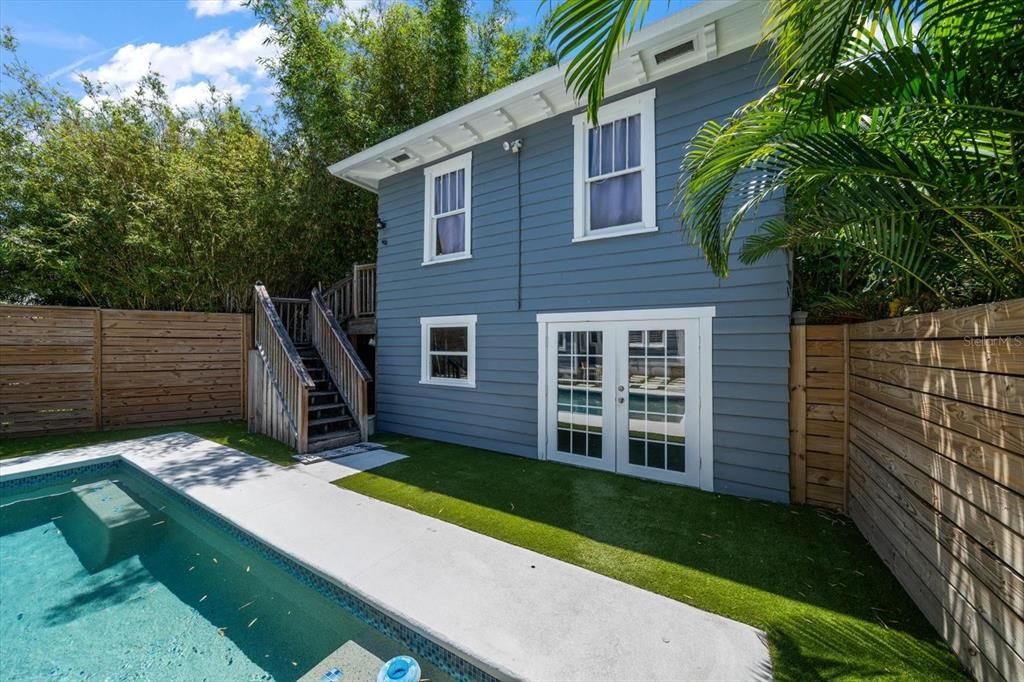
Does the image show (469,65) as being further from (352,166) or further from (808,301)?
(808,301)

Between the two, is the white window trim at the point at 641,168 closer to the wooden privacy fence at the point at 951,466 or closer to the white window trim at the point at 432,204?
the white window trim at the point at 432,204

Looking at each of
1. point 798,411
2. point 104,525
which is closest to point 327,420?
point 104,525

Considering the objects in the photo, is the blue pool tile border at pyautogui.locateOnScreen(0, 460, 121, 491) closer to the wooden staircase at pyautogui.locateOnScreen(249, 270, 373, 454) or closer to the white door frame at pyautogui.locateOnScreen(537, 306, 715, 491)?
the wooden staircase at pyautogui.locateOnScreen(249, 270, 373, 454)

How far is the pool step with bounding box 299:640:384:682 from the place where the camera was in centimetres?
226

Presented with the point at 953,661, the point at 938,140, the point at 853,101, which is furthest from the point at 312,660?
the point at 938,140

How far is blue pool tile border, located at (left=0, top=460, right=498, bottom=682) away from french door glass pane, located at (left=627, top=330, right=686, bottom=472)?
3.25 meters

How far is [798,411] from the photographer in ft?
13.0

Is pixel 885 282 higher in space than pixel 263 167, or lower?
lower

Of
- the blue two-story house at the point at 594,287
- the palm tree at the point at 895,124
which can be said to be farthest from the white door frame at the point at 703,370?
the palm tree at the point at 895,124

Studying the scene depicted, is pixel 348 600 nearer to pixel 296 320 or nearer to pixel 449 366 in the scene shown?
pixel 449 366

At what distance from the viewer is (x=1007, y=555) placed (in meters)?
1.66

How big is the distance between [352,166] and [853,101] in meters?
7.24

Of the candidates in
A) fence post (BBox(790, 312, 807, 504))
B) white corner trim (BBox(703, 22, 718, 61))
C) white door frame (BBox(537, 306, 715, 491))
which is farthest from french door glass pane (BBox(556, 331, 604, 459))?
white corner trim (BBox(703, 22, 718, 61))

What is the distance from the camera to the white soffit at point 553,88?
3.90 metres
